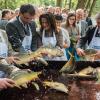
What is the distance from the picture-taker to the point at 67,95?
5031mm

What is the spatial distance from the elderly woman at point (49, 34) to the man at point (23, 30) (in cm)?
31

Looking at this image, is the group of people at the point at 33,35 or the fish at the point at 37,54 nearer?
the fish at the point at 37,54

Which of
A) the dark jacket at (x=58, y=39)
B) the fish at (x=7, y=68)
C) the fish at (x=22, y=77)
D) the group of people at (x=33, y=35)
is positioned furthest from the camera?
the dark jacket at (x=58, y=39)

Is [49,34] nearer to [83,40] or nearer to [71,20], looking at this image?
[83,40]

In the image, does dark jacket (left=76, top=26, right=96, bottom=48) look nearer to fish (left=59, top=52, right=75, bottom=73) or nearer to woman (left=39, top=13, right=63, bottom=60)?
woman (left=39, top=13, right=63, bottom=60)

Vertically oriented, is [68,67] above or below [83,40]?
above

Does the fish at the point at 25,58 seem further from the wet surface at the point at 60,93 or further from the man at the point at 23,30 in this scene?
the man at the point at 23,30

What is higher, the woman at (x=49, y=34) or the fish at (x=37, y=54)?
the fish at (x=37, y=54)

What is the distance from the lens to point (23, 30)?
774 cm

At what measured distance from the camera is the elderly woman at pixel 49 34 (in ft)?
26.9

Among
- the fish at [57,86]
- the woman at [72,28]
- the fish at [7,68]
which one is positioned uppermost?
the fish at [7,68]

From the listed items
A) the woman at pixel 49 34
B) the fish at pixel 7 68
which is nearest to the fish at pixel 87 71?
the fish at pixel 7 68

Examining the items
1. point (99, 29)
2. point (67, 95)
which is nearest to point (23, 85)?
point (67, 95)

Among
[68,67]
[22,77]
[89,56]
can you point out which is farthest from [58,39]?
[22,77]
